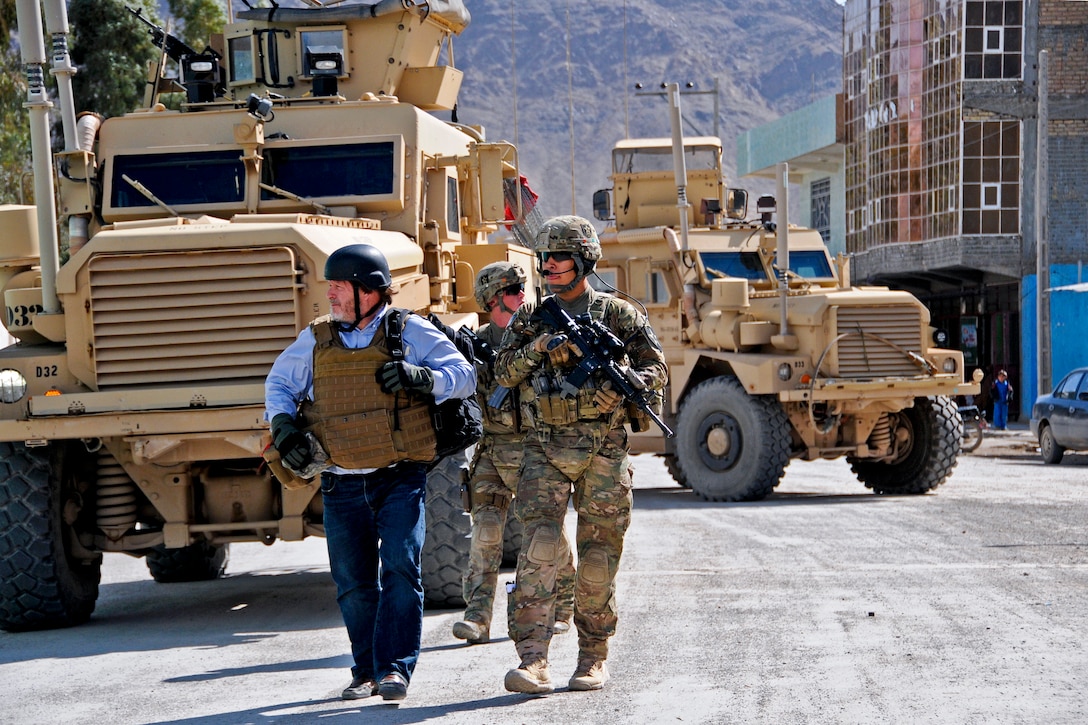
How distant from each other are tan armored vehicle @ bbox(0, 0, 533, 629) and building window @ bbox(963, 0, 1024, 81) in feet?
86.8

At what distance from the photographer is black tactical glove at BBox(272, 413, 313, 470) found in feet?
20.3

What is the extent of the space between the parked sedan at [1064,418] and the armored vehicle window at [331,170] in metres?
13.4

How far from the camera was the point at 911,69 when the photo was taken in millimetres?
37969

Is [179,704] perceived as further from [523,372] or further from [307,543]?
[307,543]

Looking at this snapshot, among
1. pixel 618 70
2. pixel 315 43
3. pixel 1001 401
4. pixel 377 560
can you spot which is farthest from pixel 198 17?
pixel 618 70

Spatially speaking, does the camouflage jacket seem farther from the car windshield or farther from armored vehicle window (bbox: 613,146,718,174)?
the car windshield

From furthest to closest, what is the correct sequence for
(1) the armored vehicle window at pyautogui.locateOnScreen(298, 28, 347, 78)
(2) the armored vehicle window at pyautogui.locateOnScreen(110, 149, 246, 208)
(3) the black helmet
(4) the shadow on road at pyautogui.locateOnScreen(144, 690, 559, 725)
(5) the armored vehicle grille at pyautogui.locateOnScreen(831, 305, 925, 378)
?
(5) the armored vehicle grille at pyautogui.locateOnScreen(831, 305, 925, 378), (1) the armored vehicle window at pyautogui.locateOnScreen(298, 28, 347, 78), (2) the armored vehicle window at pyautogui.locateOnScreen(110, 149, 246, 208), (3) the black helmet, (4) the shadow on road at pyautogui.locateOnScreen(144, 690, 559, 725)

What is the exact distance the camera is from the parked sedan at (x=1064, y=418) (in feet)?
68.4

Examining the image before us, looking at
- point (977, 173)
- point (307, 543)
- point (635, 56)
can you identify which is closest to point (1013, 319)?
point (977, 173)

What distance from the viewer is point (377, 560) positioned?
6.52m

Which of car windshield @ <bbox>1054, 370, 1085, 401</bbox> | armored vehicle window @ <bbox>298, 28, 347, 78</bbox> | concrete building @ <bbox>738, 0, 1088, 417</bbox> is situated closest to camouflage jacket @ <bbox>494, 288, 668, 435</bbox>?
armored vehicle window @ <bbox>298, 28, 347, 78</bbox>

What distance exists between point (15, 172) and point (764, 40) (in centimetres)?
13030

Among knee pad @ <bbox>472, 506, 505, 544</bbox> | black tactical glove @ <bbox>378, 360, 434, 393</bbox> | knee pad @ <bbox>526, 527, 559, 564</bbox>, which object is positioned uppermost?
black tactical glove @ <bbox>378, 360, 434, 393</bbox>

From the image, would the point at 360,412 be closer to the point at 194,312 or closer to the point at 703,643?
the point at 703,643
